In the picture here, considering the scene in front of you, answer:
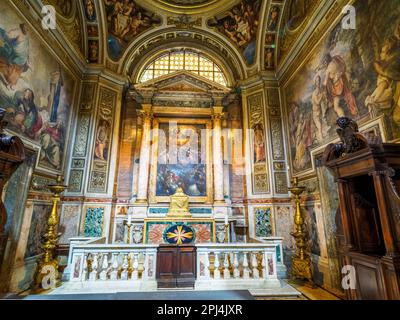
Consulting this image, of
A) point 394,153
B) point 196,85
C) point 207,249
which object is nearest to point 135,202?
point 207,249

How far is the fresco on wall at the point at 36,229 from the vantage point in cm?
567

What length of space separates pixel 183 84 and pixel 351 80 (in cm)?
619

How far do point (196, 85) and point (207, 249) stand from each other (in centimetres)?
668

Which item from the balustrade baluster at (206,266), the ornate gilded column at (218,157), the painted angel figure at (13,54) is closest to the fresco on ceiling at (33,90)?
the painted angel figure at (13,54)

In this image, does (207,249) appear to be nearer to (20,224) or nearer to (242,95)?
(20,224)

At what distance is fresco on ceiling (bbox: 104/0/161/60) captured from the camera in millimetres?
8578

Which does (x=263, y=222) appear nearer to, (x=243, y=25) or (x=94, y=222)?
(x=94, y=222)

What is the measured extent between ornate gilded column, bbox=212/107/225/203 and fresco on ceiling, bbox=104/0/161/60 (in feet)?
15.6

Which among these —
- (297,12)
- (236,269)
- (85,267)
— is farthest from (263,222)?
(297,12)

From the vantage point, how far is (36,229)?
232 inches

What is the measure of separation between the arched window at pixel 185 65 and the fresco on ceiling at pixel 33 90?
3.81 metres

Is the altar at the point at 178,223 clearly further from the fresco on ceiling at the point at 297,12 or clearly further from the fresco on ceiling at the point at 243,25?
the fresco on ceiling at the point at 297,12

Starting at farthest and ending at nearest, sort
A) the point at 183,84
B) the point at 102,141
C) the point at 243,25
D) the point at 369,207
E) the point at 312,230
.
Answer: the point at 183,84
the point at 243,25
the point at 102,141
the point at 312,230
the point at 369,207
